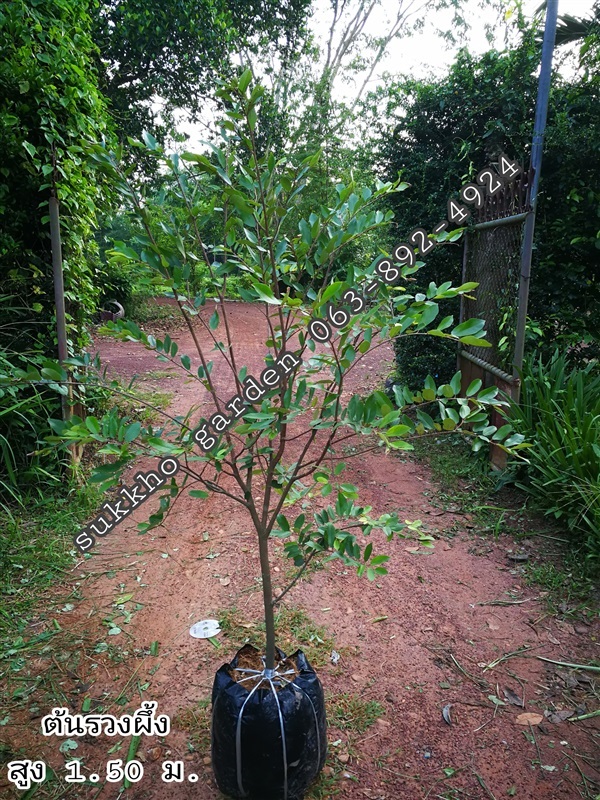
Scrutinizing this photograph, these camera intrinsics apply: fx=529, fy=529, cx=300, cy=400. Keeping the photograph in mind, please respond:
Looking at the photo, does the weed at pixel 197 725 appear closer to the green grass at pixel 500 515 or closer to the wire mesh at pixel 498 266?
the green grass at pixel 500 515

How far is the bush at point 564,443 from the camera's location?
2.68 meters

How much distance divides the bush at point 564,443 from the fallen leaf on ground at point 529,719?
3.03 feet

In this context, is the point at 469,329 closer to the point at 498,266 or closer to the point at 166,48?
the point at 498,266

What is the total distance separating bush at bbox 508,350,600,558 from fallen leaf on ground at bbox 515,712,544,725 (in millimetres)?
922

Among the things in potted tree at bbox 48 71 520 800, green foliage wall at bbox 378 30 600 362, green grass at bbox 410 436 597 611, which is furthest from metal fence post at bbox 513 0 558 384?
potted tree at bbox 48 71 520 800

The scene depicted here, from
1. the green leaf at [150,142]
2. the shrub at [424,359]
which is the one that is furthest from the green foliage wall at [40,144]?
the shrub at [424,359]

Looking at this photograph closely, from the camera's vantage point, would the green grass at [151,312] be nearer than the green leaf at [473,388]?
No

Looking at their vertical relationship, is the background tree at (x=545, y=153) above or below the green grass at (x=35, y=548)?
above

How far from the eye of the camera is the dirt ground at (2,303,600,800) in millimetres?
1629

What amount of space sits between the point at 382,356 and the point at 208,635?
5.45 m

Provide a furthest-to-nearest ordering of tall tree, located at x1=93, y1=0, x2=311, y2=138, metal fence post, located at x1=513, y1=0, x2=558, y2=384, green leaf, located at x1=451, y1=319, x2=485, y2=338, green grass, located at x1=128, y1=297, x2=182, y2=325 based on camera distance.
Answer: green grass, located at x1=128, y1=297, x2=182, y2=325
tall tree, located at x1=93, y1=0, x2=311, y2=138
metal fence post, located at x1=513, y1=0, x2=558, y2=384
green leaf, located at x1=451, y1=319, x2=485, y2=338

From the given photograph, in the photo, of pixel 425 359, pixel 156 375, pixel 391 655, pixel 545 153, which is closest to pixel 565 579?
pixel 391 655

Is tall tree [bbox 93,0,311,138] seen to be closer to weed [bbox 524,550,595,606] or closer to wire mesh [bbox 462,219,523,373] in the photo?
wire mesh [bbox 462,219,523,373]

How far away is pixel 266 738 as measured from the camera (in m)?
1.44
